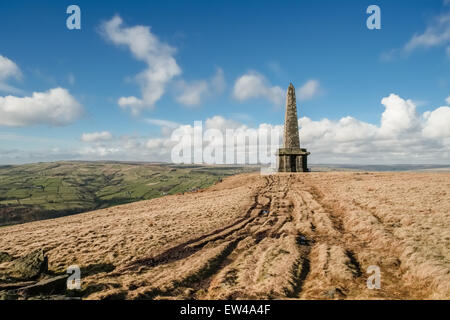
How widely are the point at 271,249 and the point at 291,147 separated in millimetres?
34471

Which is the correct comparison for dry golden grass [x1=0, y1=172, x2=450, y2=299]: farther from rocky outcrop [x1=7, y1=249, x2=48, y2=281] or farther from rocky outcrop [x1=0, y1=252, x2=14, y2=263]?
rocky outcrop [x1=7, y1=249, x2=48, y2=281]

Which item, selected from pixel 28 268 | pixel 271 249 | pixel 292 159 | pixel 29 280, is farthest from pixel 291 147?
pixel 29 280

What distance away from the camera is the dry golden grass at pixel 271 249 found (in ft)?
25.1

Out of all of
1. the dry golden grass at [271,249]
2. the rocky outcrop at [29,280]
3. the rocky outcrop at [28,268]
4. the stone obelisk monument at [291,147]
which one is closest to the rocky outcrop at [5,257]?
the rocky outcrop at [29,280]

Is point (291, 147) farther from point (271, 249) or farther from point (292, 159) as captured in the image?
point (271, 249)

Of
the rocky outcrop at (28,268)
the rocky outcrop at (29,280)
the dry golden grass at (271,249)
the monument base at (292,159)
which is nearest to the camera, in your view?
the rocky outcrop at (29,280)

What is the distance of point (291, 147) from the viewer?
143 ft

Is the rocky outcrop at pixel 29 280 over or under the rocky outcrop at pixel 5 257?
over

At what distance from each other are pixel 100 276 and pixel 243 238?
763 centimetres

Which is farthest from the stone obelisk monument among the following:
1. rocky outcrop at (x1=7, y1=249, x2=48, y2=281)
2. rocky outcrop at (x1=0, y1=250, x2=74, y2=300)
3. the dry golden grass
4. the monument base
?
rocky outcrop at (x1=0, y1=250, x2=74, y2=300)

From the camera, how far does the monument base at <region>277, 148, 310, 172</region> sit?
4291cm

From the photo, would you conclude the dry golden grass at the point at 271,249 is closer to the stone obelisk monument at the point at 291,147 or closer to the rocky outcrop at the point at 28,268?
the rocky outcrop at the point at 28,268

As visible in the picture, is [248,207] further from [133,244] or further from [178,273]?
[178,273]

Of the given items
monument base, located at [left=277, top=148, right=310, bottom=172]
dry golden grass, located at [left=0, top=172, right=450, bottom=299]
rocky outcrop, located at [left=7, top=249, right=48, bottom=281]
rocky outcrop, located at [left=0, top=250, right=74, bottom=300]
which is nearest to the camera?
rocky outcrop, located at [left=0, top=250, right=74, bottom=300]
